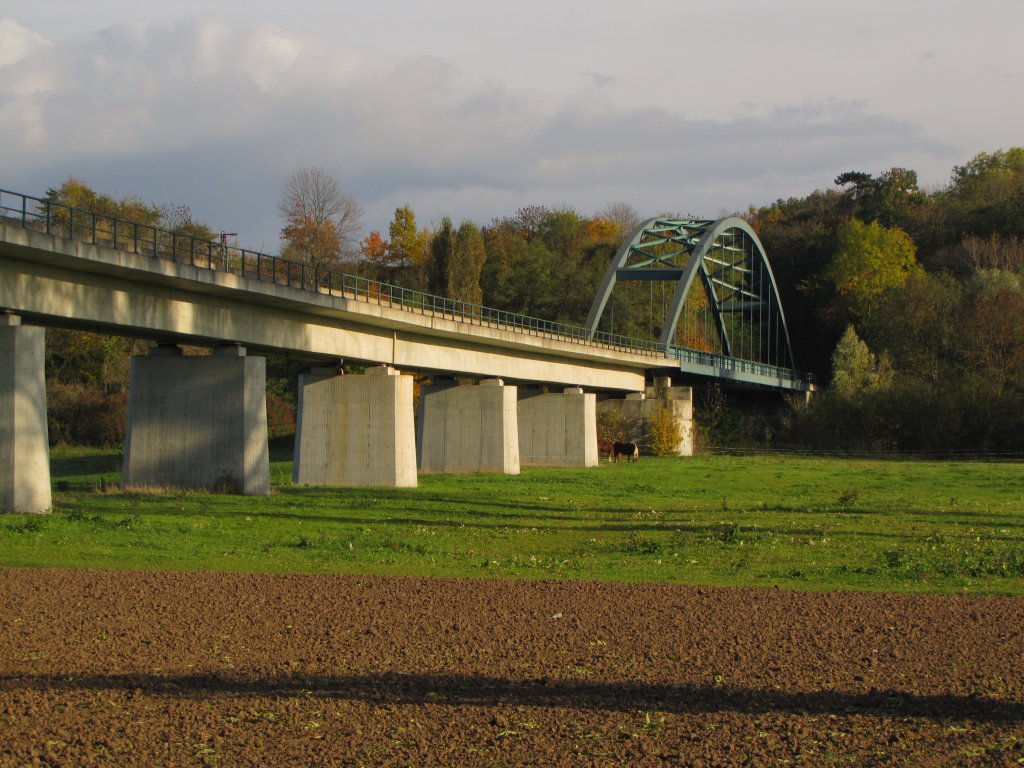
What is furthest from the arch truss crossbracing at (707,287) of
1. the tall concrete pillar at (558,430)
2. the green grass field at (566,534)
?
the green grass field at (566,534)

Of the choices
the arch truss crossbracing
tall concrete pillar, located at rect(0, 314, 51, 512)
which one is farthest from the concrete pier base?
tall concrete pillar, located at rect(0, 314, 51, 512)

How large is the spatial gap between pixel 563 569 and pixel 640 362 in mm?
58909

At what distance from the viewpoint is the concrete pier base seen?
80.2 meters

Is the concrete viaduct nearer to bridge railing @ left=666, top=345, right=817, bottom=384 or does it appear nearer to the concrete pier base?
the concrete pier base

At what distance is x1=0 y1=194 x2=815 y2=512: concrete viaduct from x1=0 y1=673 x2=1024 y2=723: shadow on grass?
19915 millimetres

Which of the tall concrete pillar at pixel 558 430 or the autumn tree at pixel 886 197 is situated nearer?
the tall concrete pillar at pixel 558 430

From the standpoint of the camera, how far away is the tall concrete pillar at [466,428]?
59.1 meters

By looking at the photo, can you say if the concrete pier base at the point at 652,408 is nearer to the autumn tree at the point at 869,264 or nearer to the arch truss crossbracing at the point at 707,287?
the arch truss crossbracing at the point at 707,287

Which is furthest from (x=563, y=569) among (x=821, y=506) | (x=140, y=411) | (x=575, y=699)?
(x=140, y=411)

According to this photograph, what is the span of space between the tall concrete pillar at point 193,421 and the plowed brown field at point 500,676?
71.1 feet

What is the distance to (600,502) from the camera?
123 feet

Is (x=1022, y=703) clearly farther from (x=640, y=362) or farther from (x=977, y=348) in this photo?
(x=977, y=348)

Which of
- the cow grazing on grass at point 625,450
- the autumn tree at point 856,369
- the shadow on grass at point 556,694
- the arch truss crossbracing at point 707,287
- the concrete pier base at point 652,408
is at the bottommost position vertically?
the shadow on grass at point 556,694

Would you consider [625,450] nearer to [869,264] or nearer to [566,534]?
[869,264]
